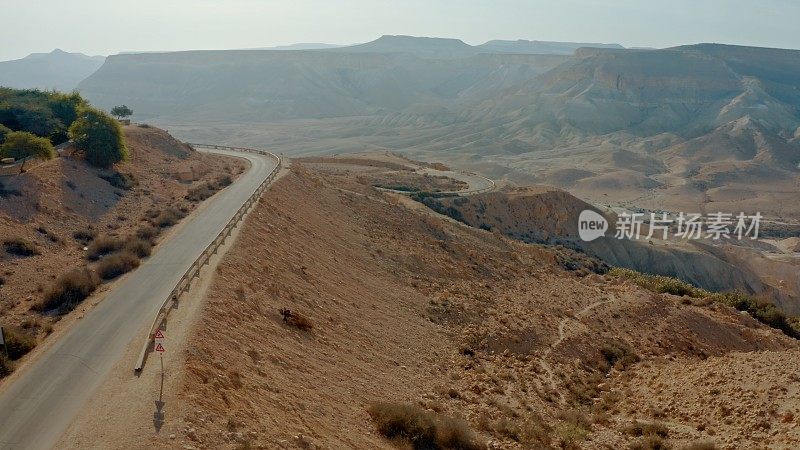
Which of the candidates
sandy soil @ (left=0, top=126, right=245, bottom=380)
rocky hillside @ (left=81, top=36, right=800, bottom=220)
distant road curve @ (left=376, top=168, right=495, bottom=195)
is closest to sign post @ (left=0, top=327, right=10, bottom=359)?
sandy soil @ (left=0, top=126, right=245, bottom=380)

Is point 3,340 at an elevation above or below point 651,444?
above

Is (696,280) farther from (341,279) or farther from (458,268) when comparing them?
(341,279)

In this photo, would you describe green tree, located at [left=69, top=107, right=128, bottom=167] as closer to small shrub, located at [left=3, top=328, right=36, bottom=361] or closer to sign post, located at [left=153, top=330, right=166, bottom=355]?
small shrub, located at [left=3, top=328, right=36, bottom=361]

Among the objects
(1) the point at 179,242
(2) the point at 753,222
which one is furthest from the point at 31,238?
(2) the point at 753,222

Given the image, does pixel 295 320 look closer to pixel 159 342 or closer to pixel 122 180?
pixel 159 342

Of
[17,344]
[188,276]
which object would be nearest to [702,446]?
[188,276]
